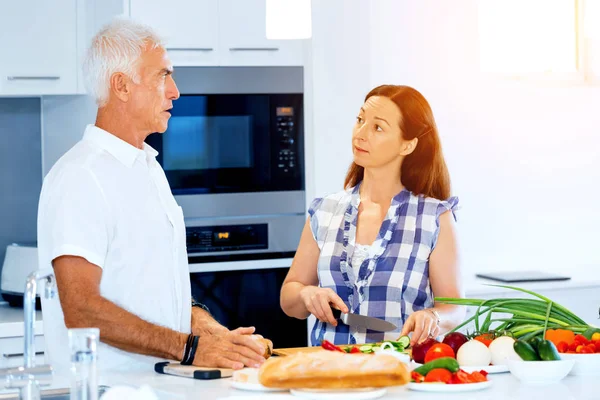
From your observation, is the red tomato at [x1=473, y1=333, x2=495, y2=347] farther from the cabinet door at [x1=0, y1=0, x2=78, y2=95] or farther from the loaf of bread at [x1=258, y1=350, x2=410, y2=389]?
the cabinet door at [x1=0, y1=0, x2=78, y2=95]

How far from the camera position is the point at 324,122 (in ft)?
12.4

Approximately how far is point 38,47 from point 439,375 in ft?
8.12

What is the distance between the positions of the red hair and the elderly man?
785 mm

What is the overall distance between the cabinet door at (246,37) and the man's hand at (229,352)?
185cm

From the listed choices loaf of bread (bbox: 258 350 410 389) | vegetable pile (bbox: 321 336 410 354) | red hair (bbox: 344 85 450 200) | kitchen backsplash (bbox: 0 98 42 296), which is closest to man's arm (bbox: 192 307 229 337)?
vegetable pile (bbox: 321 336 410 354)

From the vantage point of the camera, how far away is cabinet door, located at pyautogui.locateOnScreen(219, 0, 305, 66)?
3693 millimetres

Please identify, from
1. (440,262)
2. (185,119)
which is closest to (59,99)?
(185,119)

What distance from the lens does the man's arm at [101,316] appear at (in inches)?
81.0

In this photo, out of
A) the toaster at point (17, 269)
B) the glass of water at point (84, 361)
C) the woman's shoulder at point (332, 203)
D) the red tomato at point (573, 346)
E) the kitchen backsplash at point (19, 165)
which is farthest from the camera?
the kitchen backsplash at point (19, 165)

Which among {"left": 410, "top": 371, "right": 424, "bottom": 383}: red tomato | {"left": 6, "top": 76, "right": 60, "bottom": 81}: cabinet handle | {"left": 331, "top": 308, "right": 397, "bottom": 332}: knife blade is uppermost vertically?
{"left": 6, "top": 76, "right": 60, "bottom": 81}: cabinet handle

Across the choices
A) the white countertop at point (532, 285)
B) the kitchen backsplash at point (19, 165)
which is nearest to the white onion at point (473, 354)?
the white countertop at point (532, 285)

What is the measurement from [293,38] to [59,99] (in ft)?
3.46

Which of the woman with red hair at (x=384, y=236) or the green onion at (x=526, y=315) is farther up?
the woman with red hair at (x=384, y=236)

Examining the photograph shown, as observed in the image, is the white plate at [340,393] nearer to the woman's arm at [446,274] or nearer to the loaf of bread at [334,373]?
the loaf of bread at [334,373]
